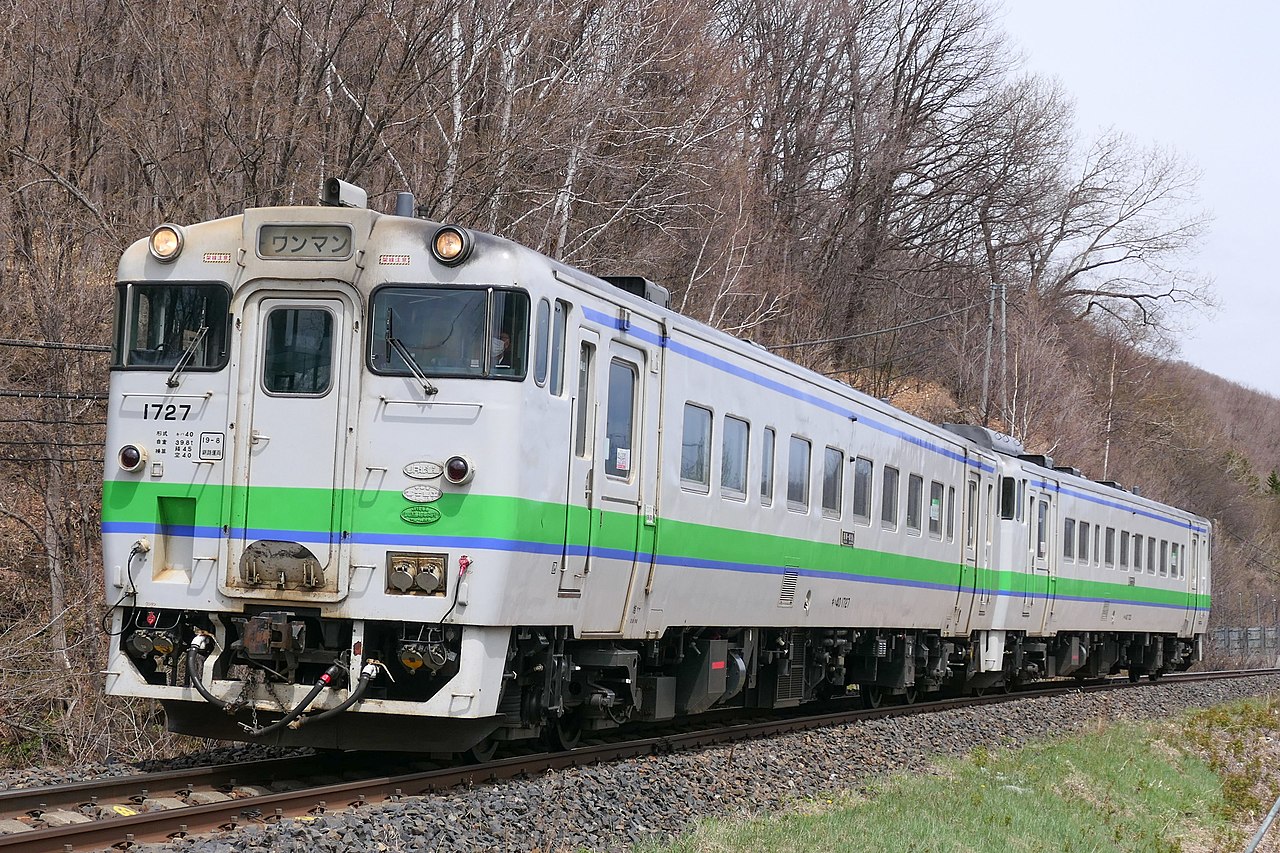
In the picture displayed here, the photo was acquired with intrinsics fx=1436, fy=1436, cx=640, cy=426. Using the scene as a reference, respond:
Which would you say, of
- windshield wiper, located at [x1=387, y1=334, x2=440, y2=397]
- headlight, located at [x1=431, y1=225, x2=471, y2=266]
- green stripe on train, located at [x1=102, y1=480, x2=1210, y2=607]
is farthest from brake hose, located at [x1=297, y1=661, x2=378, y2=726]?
headlight, located at [x1=431, y1=225, x2=471, y2=266]

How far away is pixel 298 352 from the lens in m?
8.97

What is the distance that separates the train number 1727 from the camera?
892 centimetres

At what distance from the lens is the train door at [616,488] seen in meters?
9.75

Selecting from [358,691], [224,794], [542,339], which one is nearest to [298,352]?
[542,339]

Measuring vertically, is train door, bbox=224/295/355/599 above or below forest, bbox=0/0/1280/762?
below

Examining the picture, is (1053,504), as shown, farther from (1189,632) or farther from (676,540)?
(676,540)

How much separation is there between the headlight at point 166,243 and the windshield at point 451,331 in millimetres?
1389

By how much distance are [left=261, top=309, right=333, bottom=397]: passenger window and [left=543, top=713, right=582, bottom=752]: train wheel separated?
3.37 m

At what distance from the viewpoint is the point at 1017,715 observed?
1727 cm

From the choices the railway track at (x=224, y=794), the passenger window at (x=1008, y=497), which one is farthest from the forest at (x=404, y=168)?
the passenger window at (x=1008, y=497)

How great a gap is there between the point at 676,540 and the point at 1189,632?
2328 cm

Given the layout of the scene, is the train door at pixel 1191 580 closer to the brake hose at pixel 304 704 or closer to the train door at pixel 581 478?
the train door at pixel 581 478

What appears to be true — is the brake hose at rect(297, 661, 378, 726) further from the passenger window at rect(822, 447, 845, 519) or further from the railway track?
the passenger window at rect(822, 447, 845, 519)

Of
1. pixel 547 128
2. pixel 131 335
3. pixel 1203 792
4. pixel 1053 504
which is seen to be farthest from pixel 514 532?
pixel 1053 504
